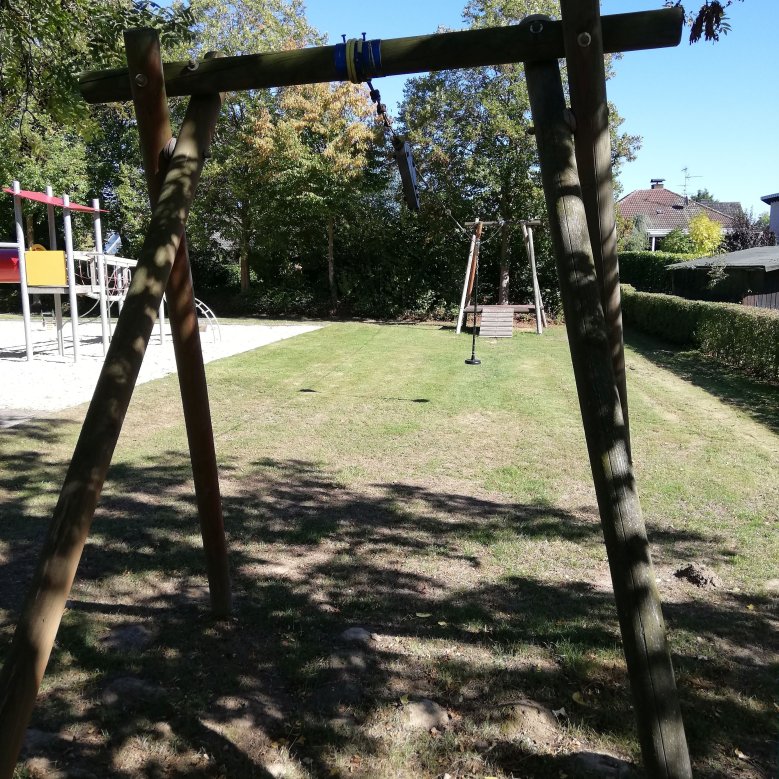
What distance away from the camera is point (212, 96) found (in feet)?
9.48

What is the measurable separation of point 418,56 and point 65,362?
11.6 m

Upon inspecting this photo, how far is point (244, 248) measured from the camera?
26.4 m

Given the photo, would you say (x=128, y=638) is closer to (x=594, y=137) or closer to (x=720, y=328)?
(x=594, y=137)

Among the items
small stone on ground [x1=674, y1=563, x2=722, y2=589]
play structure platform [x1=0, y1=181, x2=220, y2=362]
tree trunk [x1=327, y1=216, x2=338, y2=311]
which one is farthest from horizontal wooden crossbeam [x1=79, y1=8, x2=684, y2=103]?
tree trunk [x1=327, y1=216, x2=338, y2=311]

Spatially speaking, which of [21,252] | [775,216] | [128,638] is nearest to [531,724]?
[128,638]

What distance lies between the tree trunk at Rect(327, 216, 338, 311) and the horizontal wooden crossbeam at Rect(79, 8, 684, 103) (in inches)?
870

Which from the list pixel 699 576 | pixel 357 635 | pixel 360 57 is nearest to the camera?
pixel 360 57

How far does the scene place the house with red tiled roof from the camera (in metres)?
51.8

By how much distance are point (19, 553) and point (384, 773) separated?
9.52 feet

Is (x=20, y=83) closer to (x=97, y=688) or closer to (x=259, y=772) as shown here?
(x=97, y=688)

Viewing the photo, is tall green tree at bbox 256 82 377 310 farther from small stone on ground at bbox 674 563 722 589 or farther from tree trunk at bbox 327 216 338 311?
small stone on ground at bbox 674 563 722 589

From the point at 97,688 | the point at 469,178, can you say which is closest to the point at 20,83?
the point at 97,688

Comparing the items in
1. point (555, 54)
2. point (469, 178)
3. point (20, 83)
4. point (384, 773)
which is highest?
point (469, 178)

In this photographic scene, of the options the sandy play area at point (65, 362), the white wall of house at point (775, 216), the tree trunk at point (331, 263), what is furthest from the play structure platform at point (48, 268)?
the white wall of house at point (775, 216)
